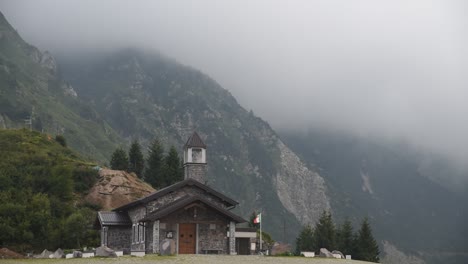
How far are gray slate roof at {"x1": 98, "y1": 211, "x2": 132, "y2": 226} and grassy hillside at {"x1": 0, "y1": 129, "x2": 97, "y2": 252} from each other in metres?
3.07

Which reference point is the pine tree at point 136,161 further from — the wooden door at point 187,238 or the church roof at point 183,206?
the wooden door at point 187,238

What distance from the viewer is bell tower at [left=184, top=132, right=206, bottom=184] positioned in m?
59.8

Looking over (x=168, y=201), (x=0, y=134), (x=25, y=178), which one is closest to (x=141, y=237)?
(x=168, y=201)

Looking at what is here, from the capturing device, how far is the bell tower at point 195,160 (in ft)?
196

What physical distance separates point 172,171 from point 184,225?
46.5 metres

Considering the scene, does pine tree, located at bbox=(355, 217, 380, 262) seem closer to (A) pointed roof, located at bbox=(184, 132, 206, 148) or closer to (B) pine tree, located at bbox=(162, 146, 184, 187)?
(B) pine tree, located at bbox=(162, 146, 184, 187)

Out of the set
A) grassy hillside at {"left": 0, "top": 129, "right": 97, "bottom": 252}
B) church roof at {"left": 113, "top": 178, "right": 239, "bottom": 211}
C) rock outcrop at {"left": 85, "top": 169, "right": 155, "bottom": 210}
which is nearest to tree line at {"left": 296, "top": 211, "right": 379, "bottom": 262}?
rock outcrop at {"left": 85, "top": 169, "right": 155, "bottom": 210}

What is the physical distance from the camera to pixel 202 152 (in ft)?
200

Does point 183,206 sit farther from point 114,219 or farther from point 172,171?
point 172,171

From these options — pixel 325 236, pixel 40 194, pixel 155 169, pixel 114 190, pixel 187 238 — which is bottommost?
pixel 187 238

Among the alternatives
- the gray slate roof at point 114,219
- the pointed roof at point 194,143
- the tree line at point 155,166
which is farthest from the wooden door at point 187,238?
the tree line at point 155,166

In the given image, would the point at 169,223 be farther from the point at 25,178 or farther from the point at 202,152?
the point at 25,178

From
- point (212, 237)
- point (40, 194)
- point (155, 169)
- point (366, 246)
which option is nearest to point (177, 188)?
point (212, 237)

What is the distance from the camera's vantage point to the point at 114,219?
59.9 m
